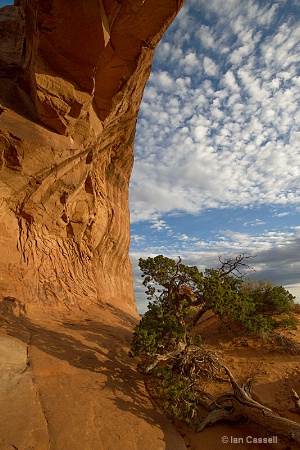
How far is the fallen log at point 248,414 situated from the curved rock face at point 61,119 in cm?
874

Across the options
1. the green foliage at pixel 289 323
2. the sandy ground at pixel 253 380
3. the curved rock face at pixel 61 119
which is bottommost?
the sandy ground at pixel 253 380

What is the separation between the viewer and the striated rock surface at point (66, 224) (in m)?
6.49

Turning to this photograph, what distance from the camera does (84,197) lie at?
54.6 ft

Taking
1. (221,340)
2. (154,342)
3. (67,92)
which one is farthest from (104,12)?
(221,340)

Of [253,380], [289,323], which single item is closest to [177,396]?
[253,380]

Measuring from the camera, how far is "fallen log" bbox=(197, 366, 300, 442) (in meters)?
6.31

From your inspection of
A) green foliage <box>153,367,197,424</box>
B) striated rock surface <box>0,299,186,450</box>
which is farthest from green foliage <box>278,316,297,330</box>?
striated rock surface <box>0,299,186,450</box>

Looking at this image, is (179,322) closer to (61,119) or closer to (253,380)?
(253,380)

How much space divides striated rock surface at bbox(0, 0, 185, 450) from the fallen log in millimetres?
1524

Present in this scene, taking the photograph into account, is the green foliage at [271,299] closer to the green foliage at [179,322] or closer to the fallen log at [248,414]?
the green foliage at [179,322]

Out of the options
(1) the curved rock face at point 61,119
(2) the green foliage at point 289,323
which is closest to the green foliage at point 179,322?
Answer: (2) the green foliage at point 289,323

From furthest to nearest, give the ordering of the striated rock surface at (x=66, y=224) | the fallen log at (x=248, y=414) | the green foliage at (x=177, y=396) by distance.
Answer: the green foliage at (x=177, y=396)
the striated rock surface at (x=66, y=224)
the fallen log at (x=248, y=414)

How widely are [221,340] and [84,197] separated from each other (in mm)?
12567

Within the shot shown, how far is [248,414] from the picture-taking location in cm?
705
